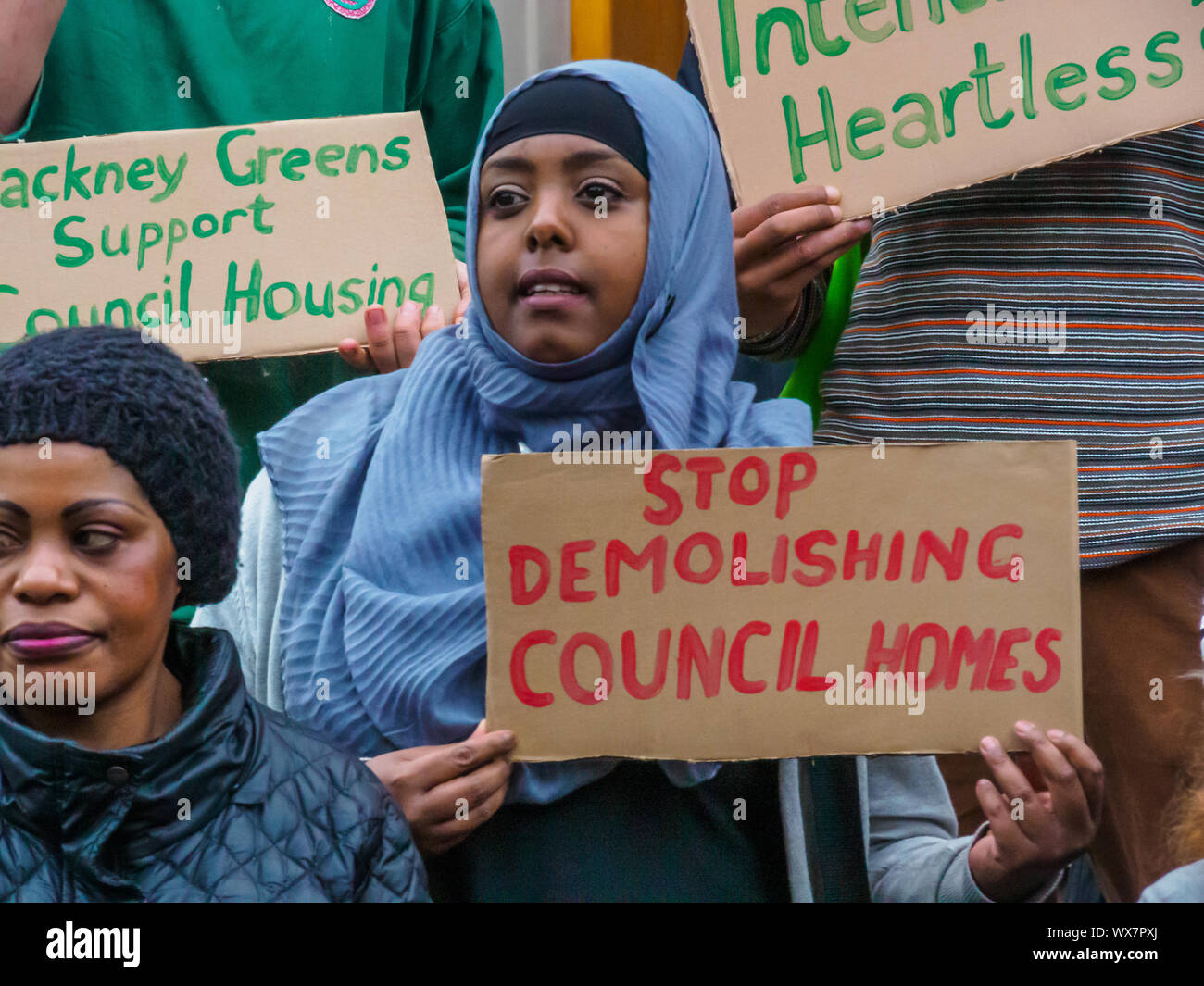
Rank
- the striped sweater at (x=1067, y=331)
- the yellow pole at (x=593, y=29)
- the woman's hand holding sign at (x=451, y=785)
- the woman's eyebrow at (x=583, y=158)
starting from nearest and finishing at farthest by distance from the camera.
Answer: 1. the woman's hand holding sign at (x=451, y=785)
2. the woman's eyebrow at (x=583, y=158)
3. the striped sweater at (x=1067, y=331)
4. the yellow pole at (x=593, y=29)

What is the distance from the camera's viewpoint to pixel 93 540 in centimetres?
139

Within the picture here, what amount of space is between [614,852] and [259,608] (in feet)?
1.64

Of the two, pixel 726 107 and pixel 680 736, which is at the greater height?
pixel 726 107

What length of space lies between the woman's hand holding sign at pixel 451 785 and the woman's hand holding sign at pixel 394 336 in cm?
64

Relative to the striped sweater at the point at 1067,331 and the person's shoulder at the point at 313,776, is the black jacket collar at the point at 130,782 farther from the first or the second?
the striped sweater at the point at 1067,331

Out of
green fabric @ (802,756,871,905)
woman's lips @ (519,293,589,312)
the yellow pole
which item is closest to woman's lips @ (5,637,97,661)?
woman's lips @ (519,293,589,312)

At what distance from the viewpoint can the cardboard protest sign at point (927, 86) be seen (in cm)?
188

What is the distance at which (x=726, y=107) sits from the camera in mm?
1886

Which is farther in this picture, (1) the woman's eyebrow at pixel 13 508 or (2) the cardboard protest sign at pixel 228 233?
(2) the cardboard protest sign at pixel 228 233

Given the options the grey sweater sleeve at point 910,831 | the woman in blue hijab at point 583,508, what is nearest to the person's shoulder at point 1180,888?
the grey sweater sleeve at point 910,831
